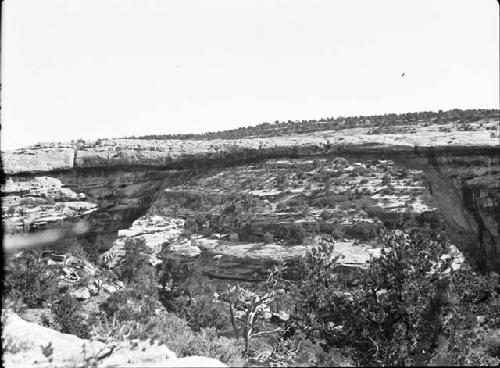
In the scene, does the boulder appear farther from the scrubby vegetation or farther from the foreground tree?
the scrubby vegetation

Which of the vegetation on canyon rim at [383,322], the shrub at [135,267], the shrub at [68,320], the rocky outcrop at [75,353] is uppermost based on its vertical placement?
the rocky outcrop at [75,353]

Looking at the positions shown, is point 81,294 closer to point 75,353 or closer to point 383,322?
point 383,322

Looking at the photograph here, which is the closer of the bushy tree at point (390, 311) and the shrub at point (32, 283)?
the bushy tree at point (390, 311)

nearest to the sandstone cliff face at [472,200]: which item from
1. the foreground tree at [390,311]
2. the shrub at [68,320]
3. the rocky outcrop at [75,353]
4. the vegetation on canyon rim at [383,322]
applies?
the vegetation on canyon rim at [383,322]

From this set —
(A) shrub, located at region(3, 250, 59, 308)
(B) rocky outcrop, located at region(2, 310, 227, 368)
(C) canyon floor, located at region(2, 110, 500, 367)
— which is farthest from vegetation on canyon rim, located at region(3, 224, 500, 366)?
(C) canyon floor, located at region(2, 110, 500, 367)

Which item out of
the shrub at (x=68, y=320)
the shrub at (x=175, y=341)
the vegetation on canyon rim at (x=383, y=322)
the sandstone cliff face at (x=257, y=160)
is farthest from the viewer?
the sandstone cliff face at (x=257, y=160)

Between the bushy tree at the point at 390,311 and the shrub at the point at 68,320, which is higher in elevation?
the bushy tree at the point at 390,311

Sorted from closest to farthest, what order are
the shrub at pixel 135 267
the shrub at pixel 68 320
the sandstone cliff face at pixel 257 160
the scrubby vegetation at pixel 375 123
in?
1. the shrub at pixel 68 320
2. the shrub at pixel 135 267
3. the sandstone cliff face at pixel 257 160
4. the scrubby vegetation at pixel 375 123

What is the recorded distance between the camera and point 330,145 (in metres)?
40.5

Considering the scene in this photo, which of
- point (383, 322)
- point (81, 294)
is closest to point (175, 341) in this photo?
point (383, 322)

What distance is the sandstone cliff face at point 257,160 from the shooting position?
34562 millimetres

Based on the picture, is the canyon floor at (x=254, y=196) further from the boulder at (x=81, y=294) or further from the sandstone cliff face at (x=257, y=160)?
the boulder at (x=81, y=294)

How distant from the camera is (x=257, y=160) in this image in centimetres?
4256

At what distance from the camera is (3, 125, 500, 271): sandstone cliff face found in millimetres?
34562
